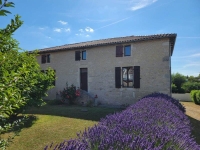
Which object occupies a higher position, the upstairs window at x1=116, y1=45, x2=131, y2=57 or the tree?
the upstairs window at x1=116, y1=45, x2=131, y2=57

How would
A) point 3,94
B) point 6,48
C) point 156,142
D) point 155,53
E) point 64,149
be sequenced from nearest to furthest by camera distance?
point 3,94 → point 64,149 → point 6,48 → point 156,142 → point 155,53

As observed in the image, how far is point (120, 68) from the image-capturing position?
11.4 metres

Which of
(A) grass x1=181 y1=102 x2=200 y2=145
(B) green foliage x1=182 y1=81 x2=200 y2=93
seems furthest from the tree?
(B) green foliage x1=182 y1=81 x2=200 y2=93

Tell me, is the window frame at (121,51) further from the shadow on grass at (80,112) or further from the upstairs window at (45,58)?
the upstairs window at (45,58)

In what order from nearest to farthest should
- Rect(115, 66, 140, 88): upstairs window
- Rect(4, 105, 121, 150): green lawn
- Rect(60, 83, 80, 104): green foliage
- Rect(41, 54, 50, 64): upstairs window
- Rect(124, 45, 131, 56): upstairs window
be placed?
Rect(4, 105, 121, 150): green lawn → Rect(115, 66, 140, 88): upstairs window → Rect(124, 45, 131, 56): upstairs window → Rect(60, 83, 80, 104): green foliage → Rect(41, 54, 50, 64): upstairs window

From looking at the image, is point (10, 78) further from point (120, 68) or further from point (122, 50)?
point (122, 50)

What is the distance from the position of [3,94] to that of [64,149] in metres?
0.74

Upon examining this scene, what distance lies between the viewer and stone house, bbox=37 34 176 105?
1026cm

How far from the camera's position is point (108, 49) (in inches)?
471

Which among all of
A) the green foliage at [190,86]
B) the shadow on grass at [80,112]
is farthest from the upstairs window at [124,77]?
the green foliage at [190,86]

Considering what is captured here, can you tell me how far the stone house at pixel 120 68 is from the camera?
1026 cm

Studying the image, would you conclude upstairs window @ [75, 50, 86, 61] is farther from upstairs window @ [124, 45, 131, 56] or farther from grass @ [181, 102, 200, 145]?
grass @ [181, 102, 200, 145]

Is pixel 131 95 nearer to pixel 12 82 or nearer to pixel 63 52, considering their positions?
pixel 63 52

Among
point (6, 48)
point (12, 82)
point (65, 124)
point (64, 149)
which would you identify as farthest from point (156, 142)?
point (65, 124)
